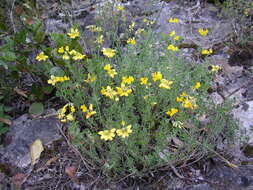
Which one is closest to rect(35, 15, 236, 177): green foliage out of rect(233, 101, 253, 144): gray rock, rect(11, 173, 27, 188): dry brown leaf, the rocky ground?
the rocky ground

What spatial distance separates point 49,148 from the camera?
2572 millimetres

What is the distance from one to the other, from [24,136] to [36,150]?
0.70 ft

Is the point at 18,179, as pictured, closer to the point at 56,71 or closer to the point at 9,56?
the point at 56,71

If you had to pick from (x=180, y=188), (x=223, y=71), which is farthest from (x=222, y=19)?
(x=180, y=188)

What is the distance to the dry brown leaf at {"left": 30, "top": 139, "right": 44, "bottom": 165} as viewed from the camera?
250 cm

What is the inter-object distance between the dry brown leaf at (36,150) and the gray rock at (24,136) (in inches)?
1.4

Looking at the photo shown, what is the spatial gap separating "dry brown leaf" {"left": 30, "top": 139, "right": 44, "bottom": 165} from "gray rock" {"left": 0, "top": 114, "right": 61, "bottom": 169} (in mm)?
36

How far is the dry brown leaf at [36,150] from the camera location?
8.20ft

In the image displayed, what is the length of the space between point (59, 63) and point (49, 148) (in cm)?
82

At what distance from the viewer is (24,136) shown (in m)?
2.64

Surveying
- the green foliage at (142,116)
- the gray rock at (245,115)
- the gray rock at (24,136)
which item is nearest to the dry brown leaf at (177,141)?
the green foliage at (142,116)

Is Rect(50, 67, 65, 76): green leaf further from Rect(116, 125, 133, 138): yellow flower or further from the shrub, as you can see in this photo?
Rect(116, 125, 133, 138): yellow flower

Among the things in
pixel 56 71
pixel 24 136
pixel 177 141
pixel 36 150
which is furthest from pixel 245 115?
pixel 24 136

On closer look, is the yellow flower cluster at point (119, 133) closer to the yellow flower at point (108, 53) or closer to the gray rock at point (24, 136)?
the yellow flower at point (108, 53)
